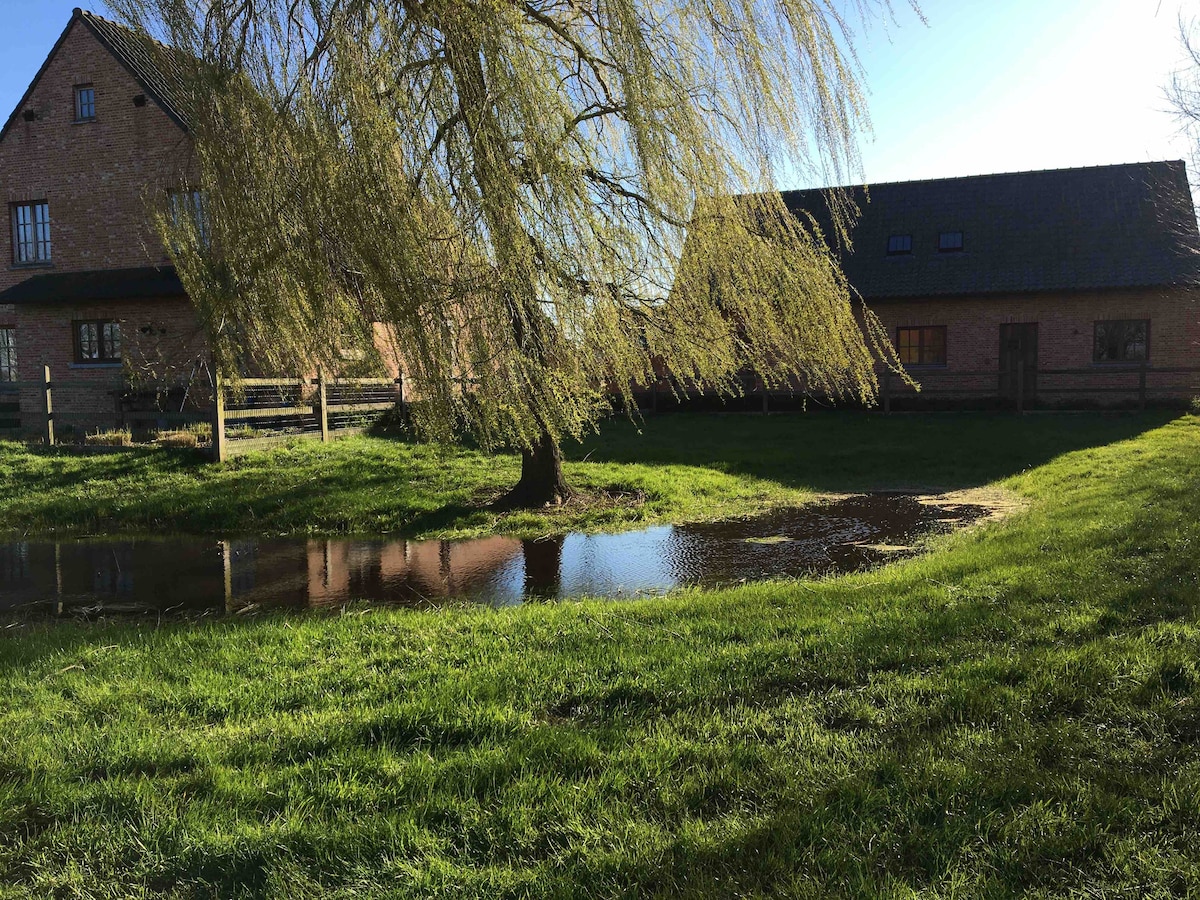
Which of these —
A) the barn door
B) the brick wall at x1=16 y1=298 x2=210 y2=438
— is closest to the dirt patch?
the barn door

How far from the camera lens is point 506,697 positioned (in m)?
3.52

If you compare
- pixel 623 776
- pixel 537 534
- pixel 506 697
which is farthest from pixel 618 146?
pixel 623 776

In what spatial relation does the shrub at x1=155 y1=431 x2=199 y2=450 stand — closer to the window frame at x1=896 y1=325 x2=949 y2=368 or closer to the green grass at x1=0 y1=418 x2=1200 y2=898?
the green grass at x1=0 y1=418 x2=1200 y2=898

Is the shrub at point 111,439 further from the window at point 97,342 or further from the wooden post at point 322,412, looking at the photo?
the window at point 97,342

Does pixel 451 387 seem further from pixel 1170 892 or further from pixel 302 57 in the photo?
pixel 1170 892

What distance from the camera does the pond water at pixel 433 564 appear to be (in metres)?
6.09

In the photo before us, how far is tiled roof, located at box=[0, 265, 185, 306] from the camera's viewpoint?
16.6 meters

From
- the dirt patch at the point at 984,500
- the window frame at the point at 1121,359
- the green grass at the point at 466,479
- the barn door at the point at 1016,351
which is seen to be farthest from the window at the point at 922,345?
the dirt patch at the point at 984,500

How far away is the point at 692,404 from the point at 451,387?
1473cm

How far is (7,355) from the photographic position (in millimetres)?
19844

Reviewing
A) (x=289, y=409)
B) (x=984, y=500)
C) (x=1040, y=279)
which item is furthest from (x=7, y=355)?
(x=1040, y=279)

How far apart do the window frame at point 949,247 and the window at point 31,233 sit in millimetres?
22585

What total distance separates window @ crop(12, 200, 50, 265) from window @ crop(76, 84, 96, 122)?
2.28m

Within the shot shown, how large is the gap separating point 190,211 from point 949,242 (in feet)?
66.5
